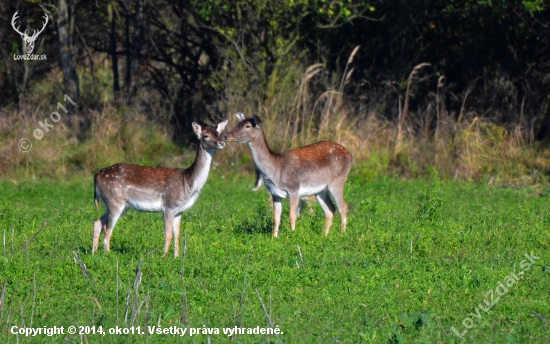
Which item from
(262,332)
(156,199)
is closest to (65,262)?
(156,199)

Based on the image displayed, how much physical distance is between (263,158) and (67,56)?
9423 mm

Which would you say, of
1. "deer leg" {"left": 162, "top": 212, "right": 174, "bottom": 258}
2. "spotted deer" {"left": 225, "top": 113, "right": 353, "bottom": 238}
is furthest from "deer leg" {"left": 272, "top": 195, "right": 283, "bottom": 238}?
"deer leg" {"left": 162, "top": 212, "right": 174, "bottom": 258}

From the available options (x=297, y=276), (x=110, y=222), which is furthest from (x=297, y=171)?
(x=297, y=276)

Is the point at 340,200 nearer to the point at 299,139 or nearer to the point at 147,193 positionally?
the point at 147,193

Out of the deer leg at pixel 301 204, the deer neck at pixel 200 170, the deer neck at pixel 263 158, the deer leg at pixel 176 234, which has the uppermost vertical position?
the deer neck at pixel 200 170

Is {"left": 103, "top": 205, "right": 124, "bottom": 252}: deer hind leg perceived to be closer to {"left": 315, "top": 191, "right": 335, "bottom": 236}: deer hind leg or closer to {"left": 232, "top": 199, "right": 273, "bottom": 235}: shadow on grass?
{"left": 232, "top": 199, "right": 273, "bottom": 235}: shadow on grass

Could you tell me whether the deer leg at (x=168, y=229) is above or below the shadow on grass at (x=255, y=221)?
above

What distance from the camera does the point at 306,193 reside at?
12.0m

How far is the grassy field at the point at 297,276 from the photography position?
7.21 m

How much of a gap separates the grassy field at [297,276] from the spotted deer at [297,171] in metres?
0.35

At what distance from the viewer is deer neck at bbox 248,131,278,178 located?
11816mm

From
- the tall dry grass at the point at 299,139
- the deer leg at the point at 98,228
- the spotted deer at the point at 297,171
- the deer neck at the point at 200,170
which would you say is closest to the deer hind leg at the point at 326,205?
the spotted deer at the point at 297,171

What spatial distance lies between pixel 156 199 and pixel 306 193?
2.39 meters

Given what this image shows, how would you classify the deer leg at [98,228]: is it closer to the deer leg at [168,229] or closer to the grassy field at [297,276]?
the grassy field at [297,276]
